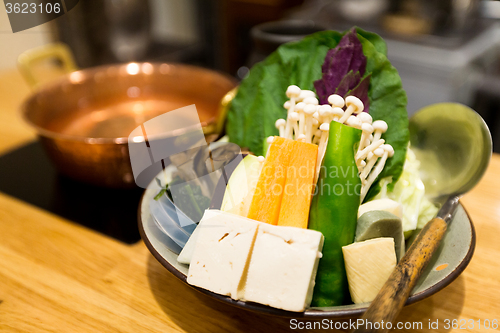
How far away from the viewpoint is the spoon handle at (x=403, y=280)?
1.20 feet

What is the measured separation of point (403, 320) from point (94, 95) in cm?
95

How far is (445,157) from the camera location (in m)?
0.63

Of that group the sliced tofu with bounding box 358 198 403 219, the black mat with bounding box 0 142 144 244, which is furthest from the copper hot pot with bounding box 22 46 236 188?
the sliced tofu with bounding box 358 198 403 219

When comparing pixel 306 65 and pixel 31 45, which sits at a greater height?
pixel 306 65

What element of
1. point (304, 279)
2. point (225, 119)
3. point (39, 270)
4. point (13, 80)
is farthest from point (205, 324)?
point (13, 80)

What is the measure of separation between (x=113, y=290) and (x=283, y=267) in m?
0.31

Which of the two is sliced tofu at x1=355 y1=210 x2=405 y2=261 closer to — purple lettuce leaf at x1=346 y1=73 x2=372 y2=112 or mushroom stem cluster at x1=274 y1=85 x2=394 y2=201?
mushroom stem cluster at x1=274 y1=85 x2=394 y2=201

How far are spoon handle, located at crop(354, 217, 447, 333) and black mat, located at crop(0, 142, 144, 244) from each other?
18.1 inches

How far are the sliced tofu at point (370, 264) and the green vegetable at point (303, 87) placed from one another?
0.16m

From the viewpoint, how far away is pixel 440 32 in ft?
6.04

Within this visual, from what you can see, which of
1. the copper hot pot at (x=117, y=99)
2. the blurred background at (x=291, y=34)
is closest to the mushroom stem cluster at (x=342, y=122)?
the copper hot pot at (x=117, y=99)

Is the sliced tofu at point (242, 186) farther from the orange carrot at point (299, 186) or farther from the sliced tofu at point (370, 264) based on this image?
the sliced tofu at point (370, 264)

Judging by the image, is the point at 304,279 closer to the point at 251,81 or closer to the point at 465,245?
the point at 465,245

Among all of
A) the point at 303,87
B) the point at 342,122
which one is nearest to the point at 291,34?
the point at 303,87
